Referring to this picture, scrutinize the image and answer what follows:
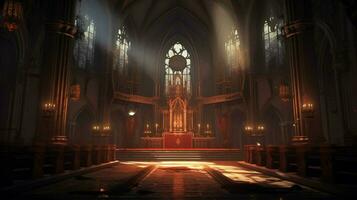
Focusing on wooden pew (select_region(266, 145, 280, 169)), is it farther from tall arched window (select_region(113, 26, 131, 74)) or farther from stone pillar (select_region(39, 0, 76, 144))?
tall arched window (select_region(113, 26, 131, 74))

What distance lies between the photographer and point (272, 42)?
23391 mm

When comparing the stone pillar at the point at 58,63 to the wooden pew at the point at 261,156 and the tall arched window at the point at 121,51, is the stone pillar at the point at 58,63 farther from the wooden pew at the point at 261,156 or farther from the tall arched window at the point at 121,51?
the tall arched window at the point at 121,51

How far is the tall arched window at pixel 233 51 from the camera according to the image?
26.1 m

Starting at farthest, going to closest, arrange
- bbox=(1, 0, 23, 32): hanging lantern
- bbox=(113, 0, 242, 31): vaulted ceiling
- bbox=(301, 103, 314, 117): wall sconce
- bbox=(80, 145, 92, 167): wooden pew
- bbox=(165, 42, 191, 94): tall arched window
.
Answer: bbox=(165, 42, 191, 94): tall arched window
bbox=(113, 0, 242, 31): vaulted ceiling
bbox=(301, 103, 314, 117): wall sconce
bbox=(80, 145, 92, 167): wooden pew
bbox=(1, 0, 23, 32): hanging lantern

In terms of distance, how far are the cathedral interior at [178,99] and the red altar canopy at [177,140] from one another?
9 cm

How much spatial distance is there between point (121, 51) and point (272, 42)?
14721mm

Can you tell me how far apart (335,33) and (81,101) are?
61.7ft

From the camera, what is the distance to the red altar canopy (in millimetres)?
24234

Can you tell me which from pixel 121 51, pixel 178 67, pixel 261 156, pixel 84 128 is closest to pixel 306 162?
pixel 261 156

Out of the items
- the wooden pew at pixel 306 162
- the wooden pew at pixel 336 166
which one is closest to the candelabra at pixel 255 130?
the wooden pew at pixel 306 162

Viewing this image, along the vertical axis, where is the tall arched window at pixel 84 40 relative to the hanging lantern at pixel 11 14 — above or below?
above

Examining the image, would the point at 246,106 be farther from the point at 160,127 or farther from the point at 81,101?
the point at 81,101

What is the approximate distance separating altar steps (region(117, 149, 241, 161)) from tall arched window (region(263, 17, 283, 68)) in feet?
27.6

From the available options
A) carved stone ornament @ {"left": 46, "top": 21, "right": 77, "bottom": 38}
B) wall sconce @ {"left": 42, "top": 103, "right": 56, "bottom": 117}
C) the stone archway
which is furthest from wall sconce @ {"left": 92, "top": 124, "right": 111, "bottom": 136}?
carved stone ornament @ {"left": 46, "top": 21, "right": 77, "bottom": 38}
